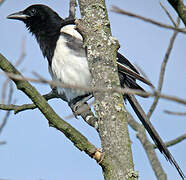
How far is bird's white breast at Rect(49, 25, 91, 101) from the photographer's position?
3.23 metres

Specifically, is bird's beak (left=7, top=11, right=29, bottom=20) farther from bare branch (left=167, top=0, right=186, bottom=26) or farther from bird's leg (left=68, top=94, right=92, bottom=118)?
bare branch (left=167, top=0, right=186, bottom=26)

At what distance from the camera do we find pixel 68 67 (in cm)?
333

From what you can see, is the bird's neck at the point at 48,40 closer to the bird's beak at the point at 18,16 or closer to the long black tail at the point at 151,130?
the bird's beak at the point at 18,16

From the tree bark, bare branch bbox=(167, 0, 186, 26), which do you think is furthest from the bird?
bare branch bbox=(167, 0, 186, 26)

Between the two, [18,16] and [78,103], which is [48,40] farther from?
[78,103]

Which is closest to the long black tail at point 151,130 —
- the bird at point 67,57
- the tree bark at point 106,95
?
the bird at point 67,57

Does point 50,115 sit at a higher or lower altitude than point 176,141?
higher

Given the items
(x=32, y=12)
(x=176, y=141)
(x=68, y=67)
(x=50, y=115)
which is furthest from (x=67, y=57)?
(x=50, y=115)

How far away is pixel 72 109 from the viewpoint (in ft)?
10.8


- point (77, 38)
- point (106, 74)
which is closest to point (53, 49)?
point (77, 38)

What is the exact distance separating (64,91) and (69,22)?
61cm

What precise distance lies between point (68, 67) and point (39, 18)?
0.75m

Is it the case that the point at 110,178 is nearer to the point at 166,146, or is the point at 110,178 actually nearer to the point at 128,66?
the point at 166,146

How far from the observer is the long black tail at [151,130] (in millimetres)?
2689
